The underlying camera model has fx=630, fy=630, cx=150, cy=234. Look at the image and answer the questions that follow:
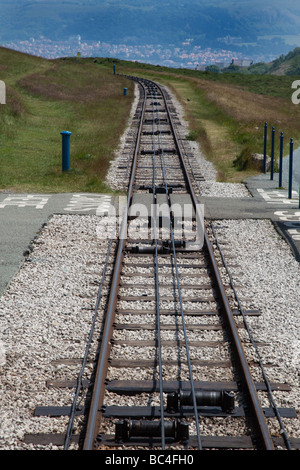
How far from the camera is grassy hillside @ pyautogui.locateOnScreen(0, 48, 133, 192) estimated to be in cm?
1856

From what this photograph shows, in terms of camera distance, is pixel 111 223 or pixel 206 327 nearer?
pixel 206 327

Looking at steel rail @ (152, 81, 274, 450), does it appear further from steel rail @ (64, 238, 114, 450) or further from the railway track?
steel rail @ (64, 238, 114, 450)

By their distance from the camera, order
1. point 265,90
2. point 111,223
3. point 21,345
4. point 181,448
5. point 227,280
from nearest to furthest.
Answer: point 181,448 < point 21,345 < point 227,280 < point 111,223 < point 265,90

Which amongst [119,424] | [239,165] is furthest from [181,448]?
[239,165]

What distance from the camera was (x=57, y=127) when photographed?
3106 cm

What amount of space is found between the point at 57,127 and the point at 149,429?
2650cm

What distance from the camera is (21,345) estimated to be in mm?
7684

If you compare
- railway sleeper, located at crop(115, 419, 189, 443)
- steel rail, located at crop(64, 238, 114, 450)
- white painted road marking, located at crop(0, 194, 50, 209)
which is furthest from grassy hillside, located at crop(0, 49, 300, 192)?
railway sleeper, located at crop(115, 419, 189, 443)

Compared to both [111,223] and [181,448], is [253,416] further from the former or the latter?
[111,223]

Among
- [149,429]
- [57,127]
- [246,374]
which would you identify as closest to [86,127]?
[57,127]

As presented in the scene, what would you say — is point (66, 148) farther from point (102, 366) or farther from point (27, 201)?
point (102, 366)

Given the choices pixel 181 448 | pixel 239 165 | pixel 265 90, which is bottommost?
pixel 181 448

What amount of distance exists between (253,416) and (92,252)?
5.76 meters

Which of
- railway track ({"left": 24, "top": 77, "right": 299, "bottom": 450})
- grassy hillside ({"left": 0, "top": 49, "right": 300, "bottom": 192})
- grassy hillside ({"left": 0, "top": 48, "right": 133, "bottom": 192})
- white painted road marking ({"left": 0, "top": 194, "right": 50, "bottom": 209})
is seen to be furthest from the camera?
grassy hillside ({"left": 0, "top": 49, "right": 300, "bottom": 192})
